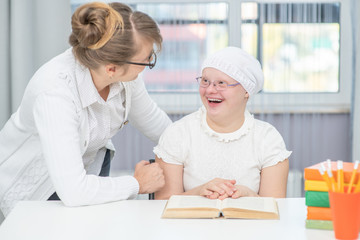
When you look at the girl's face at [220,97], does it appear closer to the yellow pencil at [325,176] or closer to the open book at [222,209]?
the open book at [222,209]

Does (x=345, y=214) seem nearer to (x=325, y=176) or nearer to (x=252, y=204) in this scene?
(x=325, y=176)

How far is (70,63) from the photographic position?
1825 millimetres

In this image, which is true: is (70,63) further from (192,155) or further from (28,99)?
(192,155)

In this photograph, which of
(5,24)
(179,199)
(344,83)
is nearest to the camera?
(179,199)

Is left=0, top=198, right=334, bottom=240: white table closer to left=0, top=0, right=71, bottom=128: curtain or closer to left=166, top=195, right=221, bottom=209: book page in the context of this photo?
left=166, top=195, right=221, bottom=209: book page

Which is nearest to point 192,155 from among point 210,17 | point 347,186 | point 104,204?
point 104,204

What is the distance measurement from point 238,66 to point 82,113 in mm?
581

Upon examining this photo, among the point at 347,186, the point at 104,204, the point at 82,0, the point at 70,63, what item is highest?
the point at 82,0

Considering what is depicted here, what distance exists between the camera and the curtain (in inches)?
122

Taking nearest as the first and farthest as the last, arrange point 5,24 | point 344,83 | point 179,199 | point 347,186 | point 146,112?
1. point 347,186
2. point 179,199
3. point 146,112
4. point 5,24
5. point 344,83

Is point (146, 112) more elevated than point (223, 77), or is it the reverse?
point (223, 77)

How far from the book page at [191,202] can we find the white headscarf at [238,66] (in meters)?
0.50

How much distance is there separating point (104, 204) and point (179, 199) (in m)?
0.23

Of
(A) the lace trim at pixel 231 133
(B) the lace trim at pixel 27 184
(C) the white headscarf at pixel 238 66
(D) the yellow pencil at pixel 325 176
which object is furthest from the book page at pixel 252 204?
(B) the lace trim at pixel 27 184
